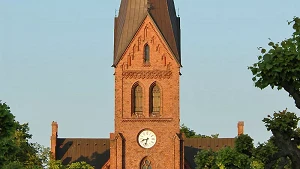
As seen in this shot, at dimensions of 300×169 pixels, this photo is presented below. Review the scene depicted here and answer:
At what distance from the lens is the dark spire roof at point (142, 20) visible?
84.4 meters

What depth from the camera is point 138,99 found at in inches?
3371

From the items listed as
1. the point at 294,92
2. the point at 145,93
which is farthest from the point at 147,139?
the point at 294,92

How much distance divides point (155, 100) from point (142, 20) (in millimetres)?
6184

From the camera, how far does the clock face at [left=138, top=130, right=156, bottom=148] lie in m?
85.8

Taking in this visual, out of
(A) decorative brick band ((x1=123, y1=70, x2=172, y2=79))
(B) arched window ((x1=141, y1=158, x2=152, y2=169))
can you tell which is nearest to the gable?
(A) decorative brick band ((x1=123, y1=70, x2=172, y2=79))

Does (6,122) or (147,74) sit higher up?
(147,74)

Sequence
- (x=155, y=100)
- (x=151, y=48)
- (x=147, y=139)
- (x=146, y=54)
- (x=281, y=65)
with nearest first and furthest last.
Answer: (x=281, y=65)
(x=151, y=48)
(x=146, y=54)
(x=155, y=100)
(x=147, y=139)

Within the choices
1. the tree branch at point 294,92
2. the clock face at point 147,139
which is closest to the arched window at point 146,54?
Answer: the clock face at point 147,139

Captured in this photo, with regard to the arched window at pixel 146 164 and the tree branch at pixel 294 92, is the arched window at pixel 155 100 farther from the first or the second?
the tree branch at pixel 294 92

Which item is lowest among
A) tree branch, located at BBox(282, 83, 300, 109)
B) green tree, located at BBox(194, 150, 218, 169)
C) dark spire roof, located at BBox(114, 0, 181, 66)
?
green tree, located at BBox(194, 150, 218, 169)

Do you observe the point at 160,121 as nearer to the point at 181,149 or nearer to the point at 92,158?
the point at 181,149

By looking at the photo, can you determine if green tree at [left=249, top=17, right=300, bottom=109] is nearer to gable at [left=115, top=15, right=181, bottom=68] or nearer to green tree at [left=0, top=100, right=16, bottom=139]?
green tree at [left=0, top=100, right=16, bottom=139]

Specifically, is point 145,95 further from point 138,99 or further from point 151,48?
point 151,48

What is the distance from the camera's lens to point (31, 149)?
83.7m
